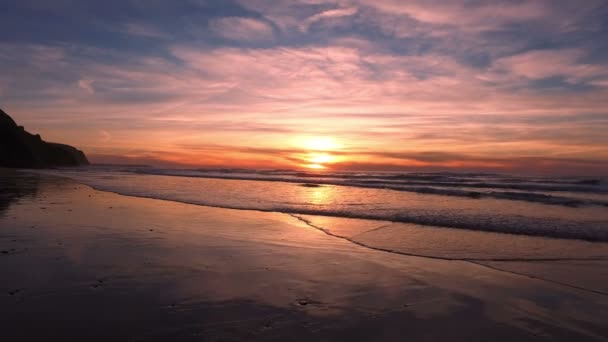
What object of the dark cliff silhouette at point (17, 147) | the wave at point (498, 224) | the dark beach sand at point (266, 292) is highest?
the dark cliff silhouette at point (17, 147)

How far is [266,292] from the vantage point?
18.2ft

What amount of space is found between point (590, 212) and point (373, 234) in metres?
11.7

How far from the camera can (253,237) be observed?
9.68 metres

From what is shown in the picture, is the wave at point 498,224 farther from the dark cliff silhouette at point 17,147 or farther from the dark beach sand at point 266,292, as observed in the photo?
the dark cliff silhouette at point 17,147

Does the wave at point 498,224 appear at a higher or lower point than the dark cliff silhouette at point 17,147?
Answer: lower

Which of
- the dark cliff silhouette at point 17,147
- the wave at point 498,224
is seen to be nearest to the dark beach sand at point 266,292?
the wave at point 498,224

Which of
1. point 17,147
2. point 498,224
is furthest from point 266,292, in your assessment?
point 17,147

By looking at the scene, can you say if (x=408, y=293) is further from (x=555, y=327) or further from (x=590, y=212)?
(x=590, y=212)

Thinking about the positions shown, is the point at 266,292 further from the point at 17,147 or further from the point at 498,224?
the point at 17,147

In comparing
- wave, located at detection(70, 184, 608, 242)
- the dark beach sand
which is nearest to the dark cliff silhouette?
wave, located at detection(70, 184, 608, 242)

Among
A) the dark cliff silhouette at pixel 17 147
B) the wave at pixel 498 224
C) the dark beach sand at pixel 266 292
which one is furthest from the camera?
the dark cliff silhouette at pixel 17 147

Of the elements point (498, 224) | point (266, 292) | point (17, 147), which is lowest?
point (266, 292)

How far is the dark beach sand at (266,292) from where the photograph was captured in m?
4.26

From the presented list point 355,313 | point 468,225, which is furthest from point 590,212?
point 355,313
